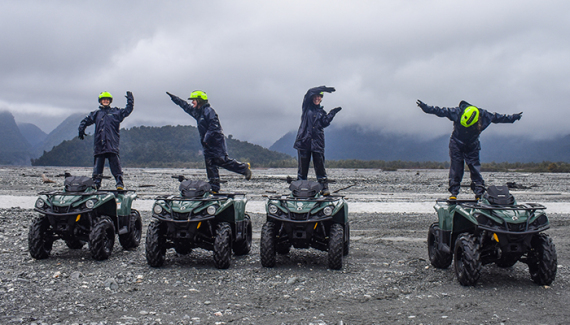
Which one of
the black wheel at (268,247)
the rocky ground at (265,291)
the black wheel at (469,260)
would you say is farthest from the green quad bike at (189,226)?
the black wheel at (469,260)

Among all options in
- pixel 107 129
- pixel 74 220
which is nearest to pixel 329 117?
pixel 107 129

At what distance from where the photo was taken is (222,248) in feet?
21.9

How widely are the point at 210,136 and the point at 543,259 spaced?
220 inches

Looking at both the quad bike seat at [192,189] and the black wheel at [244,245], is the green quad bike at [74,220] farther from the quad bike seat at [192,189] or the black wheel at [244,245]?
the black wheel at [244,245]

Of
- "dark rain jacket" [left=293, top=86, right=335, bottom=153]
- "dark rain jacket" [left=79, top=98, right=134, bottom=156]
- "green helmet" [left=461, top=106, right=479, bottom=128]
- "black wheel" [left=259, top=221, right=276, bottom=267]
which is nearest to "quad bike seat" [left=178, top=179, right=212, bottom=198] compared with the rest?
"black wheel" [left=259, top=221, right=276, bottom=267]

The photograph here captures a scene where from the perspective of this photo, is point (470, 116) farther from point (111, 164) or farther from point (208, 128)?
point (111, 164)

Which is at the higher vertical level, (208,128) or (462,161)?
(208,128)

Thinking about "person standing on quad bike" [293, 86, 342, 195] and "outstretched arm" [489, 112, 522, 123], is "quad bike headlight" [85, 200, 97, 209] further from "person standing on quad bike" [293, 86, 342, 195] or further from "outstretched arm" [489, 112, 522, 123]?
"outstretched arm" [489, 112, 522, 123]

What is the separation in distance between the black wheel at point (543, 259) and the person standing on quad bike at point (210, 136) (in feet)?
15.8

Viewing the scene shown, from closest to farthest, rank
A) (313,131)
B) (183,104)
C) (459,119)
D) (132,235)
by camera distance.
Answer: (459,119)
(132,235)
(183,104)
(313,131)

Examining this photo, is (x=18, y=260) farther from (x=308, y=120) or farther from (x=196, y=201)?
(x=308, y=120)

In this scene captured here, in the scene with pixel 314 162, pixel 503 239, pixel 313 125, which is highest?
pixel 313 125

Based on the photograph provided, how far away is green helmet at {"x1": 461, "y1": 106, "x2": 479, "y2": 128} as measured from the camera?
7.75 metres

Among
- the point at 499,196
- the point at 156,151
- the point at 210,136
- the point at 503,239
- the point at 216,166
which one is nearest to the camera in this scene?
the point at 503,239
